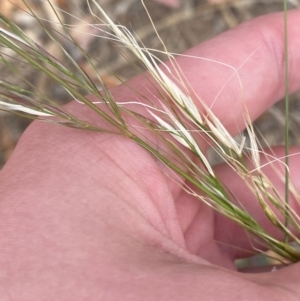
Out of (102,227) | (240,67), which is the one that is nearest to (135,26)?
(240,67)

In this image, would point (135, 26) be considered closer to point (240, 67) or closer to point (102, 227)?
point (240, 67)

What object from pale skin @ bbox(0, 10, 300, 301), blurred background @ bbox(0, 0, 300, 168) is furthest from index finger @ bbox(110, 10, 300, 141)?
blurred background @ bbox(0, 0, 300, 168)

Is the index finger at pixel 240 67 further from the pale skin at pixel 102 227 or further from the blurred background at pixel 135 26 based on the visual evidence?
the blurred background at pixel 135 26

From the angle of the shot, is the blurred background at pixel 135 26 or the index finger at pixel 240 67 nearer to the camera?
the index finger at pixel 240 67

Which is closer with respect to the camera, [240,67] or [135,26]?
[240,67]

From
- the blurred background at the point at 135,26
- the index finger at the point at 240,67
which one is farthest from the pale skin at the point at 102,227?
the blurred background at the point at 135,26

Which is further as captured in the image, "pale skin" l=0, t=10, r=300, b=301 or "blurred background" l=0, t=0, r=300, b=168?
"blurred background" l=0, t=0, r=300, b=168

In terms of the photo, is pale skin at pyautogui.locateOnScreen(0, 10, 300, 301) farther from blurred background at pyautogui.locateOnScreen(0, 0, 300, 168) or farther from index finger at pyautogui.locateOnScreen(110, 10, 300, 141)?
blurred background at pyautogui.locateOnScreen(0, 0, 300, 168)
